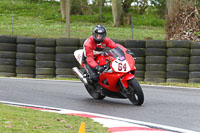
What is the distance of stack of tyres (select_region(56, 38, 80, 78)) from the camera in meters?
14.6

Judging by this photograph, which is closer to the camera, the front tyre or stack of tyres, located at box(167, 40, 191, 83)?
the front tyre

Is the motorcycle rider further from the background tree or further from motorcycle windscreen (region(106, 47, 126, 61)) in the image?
the background tree

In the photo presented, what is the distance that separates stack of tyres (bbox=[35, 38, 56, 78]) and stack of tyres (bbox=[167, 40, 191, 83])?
3.67 m

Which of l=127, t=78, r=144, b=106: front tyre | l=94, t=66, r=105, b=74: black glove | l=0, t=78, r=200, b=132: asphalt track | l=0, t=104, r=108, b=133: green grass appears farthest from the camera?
l=94, t=66, r=105, b=74: black glove

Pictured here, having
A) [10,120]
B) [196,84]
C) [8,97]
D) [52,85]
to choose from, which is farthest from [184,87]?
[10,120]

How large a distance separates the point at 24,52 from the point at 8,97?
526cm

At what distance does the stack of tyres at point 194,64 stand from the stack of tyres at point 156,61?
790mm

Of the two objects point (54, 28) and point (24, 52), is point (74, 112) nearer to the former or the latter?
point (24, 52)

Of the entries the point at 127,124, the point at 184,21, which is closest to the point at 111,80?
the point at 127,124

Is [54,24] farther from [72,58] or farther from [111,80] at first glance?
[111,80]

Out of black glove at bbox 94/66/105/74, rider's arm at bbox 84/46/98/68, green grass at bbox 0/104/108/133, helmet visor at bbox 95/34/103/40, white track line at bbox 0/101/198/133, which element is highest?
helmet visor at bbox 95/34/103/40

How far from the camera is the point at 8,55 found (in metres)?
15.1

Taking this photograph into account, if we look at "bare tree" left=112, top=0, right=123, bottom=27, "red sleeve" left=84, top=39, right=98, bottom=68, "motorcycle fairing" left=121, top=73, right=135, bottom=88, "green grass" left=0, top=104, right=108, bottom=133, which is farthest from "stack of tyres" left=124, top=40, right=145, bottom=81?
"bare tree" left=112, top=0, right=123, bottom=27

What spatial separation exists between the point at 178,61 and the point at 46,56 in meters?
4.15
